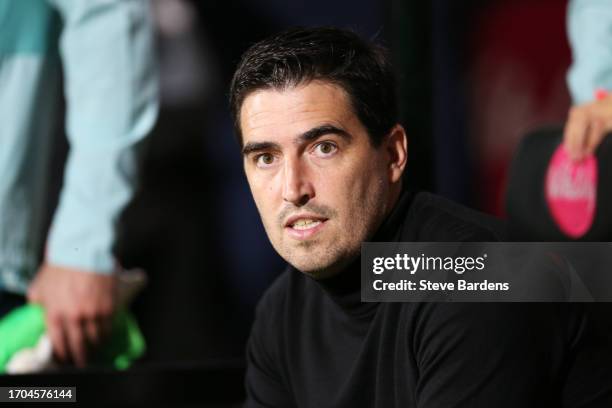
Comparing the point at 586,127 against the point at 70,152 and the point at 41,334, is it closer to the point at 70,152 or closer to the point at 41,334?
the point at 70,152

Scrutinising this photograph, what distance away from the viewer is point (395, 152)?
147cm

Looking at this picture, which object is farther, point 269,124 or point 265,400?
point 265,400

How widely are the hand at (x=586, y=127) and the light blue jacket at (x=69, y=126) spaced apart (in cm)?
116

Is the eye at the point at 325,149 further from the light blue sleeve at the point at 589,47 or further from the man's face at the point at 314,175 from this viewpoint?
the light blue sleeve at the point at 589,47

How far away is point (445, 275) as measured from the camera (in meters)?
1.36

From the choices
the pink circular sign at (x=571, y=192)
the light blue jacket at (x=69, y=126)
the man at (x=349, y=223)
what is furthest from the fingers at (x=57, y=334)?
the pink circular sign at (x=571, y=192)

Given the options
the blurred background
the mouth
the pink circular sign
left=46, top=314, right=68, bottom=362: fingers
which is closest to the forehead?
the mouth

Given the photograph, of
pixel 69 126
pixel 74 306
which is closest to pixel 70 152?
pixel 69 126

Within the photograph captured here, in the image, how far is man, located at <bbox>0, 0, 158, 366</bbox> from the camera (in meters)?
2.04

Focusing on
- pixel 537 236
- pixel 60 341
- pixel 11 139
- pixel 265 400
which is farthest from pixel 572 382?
pixel 11 139

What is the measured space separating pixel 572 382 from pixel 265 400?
2.05 ft

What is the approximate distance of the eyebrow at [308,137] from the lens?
1353 millimetres

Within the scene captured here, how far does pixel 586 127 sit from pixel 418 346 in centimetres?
101

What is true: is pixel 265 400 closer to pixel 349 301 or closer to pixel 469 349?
pixel 349 301
